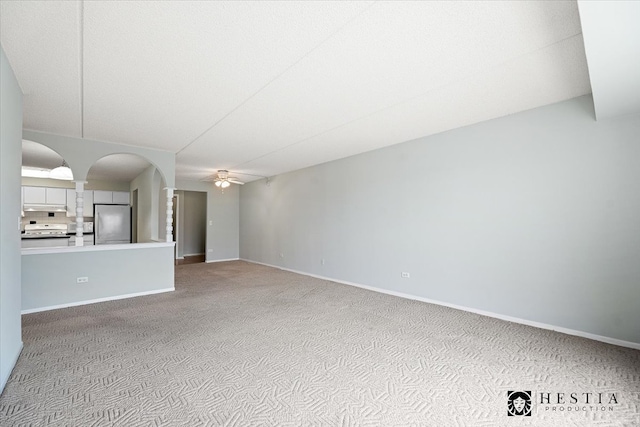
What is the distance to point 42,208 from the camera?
7.41 m

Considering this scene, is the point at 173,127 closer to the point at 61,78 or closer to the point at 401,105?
the point at 61,78

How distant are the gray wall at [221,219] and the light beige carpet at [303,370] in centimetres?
491

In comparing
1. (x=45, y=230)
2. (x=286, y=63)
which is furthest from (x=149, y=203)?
(x=286, y=63)

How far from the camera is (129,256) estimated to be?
4.85 meters

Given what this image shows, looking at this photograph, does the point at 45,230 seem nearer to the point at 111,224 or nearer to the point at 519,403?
the point at 111,224

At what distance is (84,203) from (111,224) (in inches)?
34.0

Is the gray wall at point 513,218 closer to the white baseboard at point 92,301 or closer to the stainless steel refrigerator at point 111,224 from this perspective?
the white baseboard at point 92,301

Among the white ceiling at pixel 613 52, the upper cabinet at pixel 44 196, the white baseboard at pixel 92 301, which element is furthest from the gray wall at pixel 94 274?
the white ceiling at pixel 613 52

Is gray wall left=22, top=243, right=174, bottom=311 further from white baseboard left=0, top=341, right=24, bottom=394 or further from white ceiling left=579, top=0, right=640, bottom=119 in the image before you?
white ceiling left=579, top=0, right=640, bottom=119

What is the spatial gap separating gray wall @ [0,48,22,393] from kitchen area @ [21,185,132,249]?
5.22m

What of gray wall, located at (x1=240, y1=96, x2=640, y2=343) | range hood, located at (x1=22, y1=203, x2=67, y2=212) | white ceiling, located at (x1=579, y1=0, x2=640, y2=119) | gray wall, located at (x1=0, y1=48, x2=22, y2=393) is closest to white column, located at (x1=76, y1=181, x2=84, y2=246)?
gray wall, located at (x1=0, y1=48, x2=22, y2=393)

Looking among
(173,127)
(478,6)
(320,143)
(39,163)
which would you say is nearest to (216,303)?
(173,127)

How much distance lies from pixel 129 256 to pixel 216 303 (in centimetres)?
178

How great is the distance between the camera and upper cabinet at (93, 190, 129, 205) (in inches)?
323
